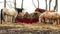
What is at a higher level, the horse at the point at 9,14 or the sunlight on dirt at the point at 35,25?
the horse at the point at 9,14

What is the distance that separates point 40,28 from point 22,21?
0.22m

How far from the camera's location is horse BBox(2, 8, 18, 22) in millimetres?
1734

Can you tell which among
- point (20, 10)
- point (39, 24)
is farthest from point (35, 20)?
point (20, 10)

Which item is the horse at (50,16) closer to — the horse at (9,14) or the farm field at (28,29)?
the farm field at (28,29)

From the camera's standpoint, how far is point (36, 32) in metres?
1.66

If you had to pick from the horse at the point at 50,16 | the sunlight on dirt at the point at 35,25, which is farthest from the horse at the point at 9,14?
the horse at the point at 50,16

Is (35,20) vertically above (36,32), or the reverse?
(35,20)

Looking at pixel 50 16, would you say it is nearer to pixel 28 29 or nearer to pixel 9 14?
pixel 28 29

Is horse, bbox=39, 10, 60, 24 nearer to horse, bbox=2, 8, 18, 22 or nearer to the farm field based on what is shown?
the farm field

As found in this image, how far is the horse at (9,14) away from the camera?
173cm

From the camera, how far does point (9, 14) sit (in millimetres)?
1735

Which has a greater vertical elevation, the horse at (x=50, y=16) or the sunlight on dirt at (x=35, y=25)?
the horse at (x=50, y=16)

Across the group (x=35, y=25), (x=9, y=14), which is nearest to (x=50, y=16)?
(x=35, y=25)

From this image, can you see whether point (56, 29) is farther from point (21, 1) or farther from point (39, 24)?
point (21, 1)
